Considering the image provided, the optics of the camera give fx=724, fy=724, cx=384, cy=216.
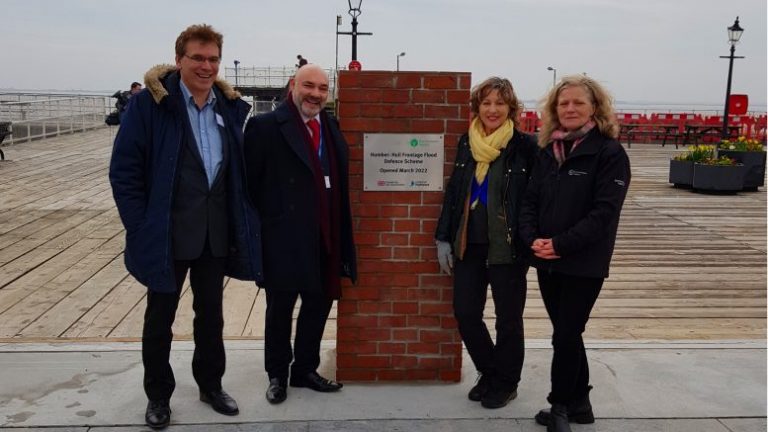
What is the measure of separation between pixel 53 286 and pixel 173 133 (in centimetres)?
336

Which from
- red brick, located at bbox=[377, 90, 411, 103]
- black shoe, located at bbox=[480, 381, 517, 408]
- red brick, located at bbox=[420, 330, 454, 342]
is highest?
red brick, located at bbox=[377, 90, 411, 103]

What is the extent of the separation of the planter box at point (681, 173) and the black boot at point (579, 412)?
10698 mm

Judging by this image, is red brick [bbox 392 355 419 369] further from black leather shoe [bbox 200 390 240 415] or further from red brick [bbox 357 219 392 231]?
black leather shoe [bbox 200 390 240 415]

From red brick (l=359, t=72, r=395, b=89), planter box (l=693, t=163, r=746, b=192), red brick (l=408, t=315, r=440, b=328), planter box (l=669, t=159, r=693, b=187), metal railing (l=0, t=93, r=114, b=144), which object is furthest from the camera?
metal railing (l=0, t=93, r=114, b=144)

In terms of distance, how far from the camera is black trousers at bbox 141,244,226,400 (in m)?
3.44

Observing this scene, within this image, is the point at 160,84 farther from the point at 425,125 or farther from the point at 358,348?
the point at 358,348

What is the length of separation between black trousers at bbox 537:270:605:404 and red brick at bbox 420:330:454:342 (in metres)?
0.67

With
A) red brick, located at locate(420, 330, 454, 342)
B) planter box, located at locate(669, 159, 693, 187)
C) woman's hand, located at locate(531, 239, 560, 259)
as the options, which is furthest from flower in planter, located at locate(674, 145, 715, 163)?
woman's hand, located at locate(531, 239, 560, 259)

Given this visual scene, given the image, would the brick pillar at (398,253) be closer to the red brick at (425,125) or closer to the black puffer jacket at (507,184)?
the red brick at (425,125)

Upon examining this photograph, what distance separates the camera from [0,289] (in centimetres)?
584

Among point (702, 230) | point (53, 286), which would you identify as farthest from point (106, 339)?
point (702, 230)

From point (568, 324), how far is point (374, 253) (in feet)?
3.59

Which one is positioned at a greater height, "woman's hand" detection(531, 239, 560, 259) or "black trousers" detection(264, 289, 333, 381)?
"woman's hand" detection(531, 239, 560, 259)

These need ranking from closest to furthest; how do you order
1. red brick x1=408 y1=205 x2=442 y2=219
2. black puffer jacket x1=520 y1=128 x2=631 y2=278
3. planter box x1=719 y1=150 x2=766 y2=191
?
black puffer jacket x1=520 y1=128 x2=631 y2=278, red brick x1=408 y1=205 x2=442 y2=219, planter box x1=719 y1=150 x2=766 y2=191
